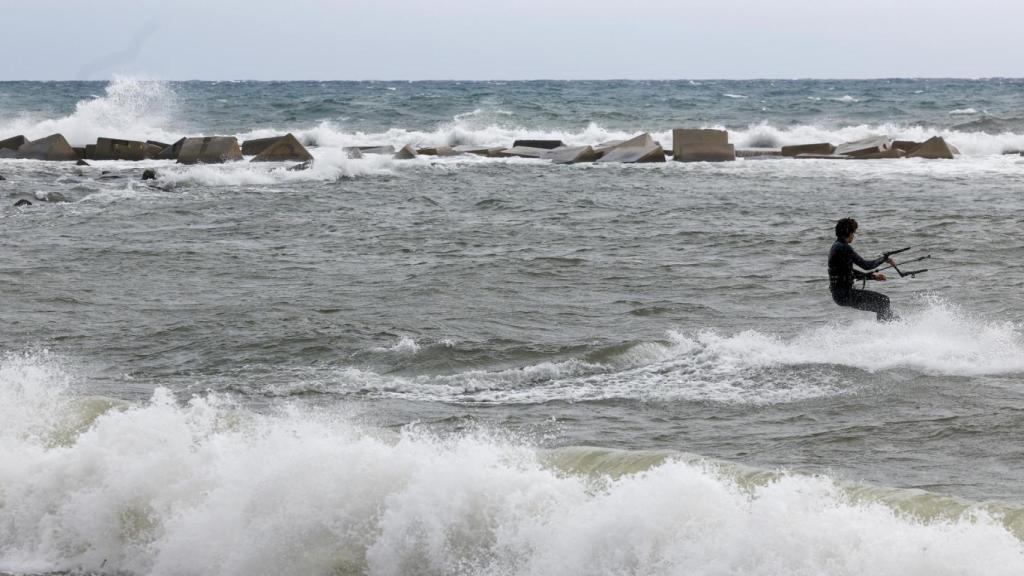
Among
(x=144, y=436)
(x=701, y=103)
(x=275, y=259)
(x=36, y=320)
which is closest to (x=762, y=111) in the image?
(x=701, y=103)

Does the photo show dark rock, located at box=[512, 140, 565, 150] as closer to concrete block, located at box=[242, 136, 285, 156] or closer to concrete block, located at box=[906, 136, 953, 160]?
concrete block, located at box=[242, 136, 285, 156]

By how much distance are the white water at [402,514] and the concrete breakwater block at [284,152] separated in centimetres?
2548

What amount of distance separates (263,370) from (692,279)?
6280 mm

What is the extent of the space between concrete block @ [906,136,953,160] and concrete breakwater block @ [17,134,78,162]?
2263 centimetres

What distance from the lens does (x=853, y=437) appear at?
28.7 feet

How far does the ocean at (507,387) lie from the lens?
21.2 ft

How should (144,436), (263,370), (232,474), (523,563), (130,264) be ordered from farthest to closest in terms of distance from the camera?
(130,264) → (263,370) → (144,436) → (232,474) → (523,563)

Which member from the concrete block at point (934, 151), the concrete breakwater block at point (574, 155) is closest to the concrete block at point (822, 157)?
the concrete block at point (934, 151)

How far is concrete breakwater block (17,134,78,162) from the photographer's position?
3403cm

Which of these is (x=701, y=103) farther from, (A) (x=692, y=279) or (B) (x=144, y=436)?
(B) (x=144, y=436)

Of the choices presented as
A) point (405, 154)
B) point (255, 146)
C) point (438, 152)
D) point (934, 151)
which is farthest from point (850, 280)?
point (438, 152)

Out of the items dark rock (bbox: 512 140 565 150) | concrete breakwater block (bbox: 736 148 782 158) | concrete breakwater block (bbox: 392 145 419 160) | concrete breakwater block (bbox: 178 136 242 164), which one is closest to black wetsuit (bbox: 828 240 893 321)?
concrete breakwater block (bbox: 736 148 782 158)

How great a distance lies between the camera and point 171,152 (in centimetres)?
3459

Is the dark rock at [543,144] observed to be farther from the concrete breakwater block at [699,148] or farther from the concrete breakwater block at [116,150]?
the concrete breakwater block at [116,150]
